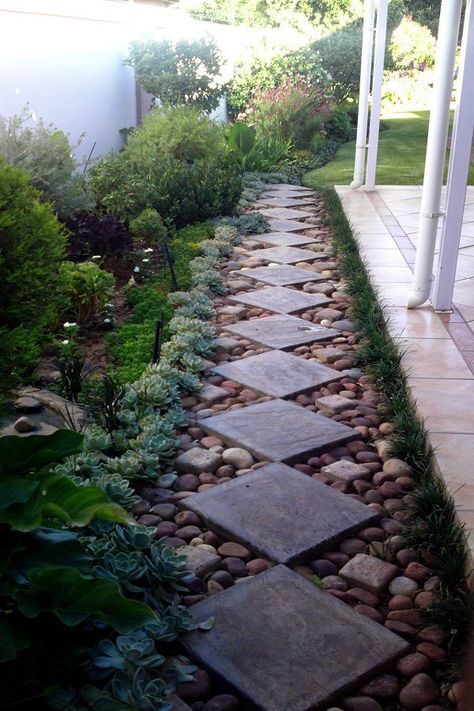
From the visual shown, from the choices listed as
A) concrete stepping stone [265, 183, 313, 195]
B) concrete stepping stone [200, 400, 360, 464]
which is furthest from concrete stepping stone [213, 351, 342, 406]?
concrete stepping stone [265, 183, 313, 195]

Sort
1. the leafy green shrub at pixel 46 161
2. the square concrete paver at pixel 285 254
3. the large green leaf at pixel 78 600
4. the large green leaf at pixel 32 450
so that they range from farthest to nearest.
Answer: the square concrete paver at pixel 285 254
the leafy green shrub at pixel 46 161
the large green leaf at pixel 32 450
the large green leaf at pixel 78 600

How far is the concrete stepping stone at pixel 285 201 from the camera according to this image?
28.0 ft

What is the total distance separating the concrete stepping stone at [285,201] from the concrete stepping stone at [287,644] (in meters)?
6.61

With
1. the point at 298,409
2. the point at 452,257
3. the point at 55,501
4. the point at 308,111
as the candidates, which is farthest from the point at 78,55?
the point at 55,501

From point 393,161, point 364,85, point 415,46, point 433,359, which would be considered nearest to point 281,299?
point 433,359

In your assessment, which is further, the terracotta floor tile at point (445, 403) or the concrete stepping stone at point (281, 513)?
the terracotta floor tile at point (445, 403)

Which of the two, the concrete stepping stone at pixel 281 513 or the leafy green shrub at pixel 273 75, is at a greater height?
the leafy green shrub at pixel 273 75

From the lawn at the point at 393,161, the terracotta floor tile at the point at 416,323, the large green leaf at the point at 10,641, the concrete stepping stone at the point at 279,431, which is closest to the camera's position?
the large green leaf at the point at 10,641

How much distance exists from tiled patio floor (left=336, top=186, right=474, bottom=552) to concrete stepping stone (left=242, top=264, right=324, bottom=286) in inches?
19.4

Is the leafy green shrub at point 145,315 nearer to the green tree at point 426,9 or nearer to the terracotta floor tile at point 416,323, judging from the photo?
the terracotta floor tile at point 416,323

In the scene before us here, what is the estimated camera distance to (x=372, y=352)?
4.12 meters

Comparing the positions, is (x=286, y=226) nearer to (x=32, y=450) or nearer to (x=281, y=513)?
(x=281, y=513)

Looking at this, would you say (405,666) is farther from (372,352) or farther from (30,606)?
(372,352)

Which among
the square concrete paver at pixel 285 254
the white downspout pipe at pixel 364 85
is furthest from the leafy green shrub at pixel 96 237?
the white downspout pipe at pixel 364 85
